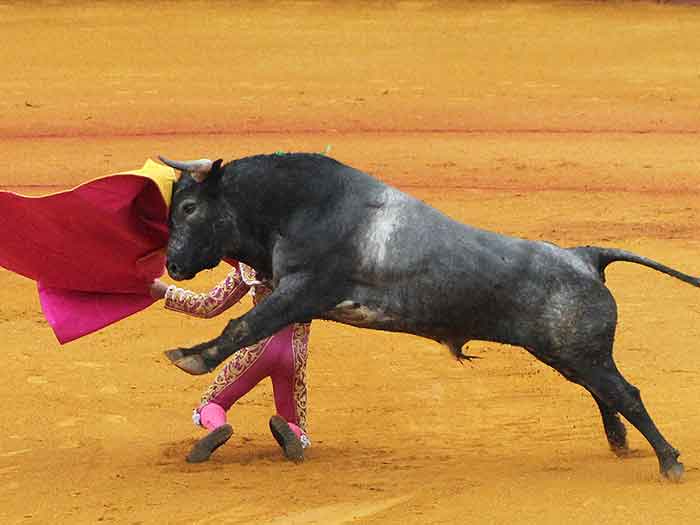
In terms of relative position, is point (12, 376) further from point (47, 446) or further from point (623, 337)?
point (623, 337)

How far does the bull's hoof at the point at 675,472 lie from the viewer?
738cm

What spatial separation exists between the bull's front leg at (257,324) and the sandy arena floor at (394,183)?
2.28 feet

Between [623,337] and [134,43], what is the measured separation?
1297 cm

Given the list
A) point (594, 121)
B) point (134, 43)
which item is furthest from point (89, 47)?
point (594, 121)

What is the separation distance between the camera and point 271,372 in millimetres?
8055

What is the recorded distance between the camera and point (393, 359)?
33.4ft

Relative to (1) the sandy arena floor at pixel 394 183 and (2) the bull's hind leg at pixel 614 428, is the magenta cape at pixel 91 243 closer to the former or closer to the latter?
(1) the sandy arena floor at pixel 394 183

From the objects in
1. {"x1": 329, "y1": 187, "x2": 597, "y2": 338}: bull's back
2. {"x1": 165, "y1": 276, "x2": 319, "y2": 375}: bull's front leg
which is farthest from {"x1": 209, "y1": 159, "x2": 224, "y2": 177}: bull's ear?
{"x1": 329, "y1": 187, "x2": 597, "y2": 338}: bull's back

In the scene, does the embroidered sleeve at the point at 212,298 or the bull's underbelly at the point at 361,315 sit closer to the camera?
the bull's underbelly at the point at 361,315

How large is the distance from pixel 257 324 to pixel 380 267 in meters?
0.65

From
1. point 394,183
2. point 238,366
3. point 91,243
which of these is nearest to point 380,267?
point 238,366

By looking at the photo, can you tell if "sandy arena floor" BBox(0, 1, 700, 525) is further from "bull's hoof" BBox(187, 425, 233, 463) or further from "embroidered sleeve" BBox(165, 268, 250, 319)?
"embroidered sleeve" BBox(165, 268, 250, 319)

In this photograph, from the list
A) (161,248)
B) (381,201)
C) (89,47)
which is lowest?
(89,47)

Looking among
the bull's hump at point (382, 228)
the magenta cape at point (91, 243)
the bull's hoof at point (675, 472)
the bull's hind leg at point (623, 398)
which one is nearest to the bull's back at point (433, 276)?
the bull's hump at point (382, 228)
